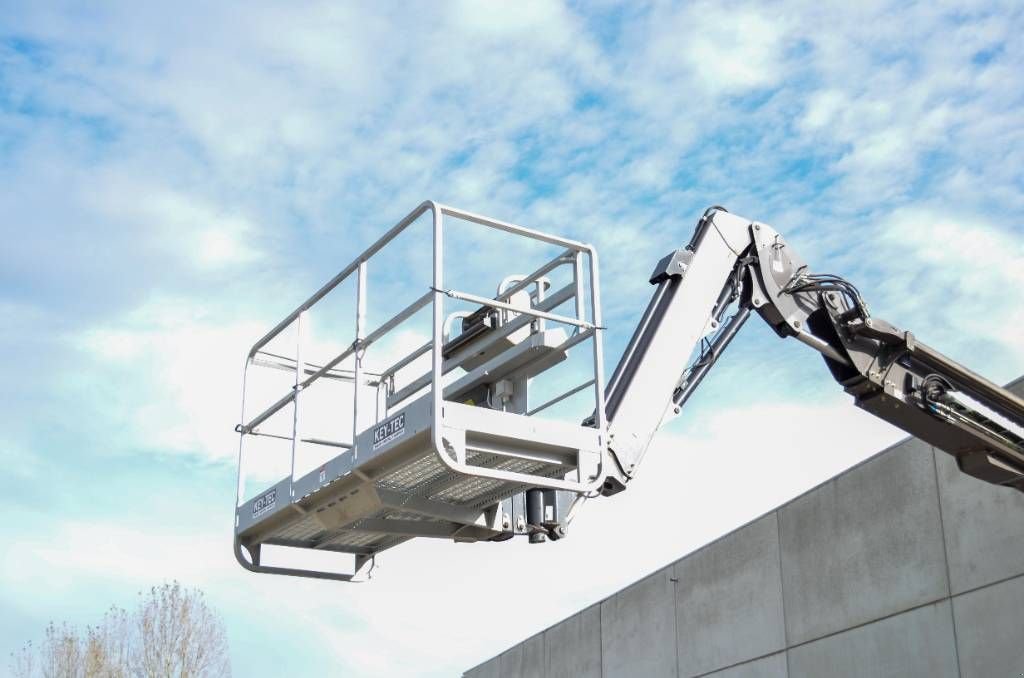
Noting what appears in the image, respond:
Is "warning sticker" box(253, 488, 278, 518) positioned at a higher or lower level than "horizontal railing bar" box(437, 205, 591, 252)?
lower

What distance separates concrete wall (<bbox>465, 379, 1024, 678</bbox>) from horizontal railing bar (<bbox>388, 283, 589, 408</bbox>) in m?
6.38

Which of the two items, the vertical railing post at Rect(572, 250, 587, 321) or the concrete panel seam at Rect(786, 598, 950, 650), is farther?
the concrete panel seam at Rect(786, 598, 950, 650)

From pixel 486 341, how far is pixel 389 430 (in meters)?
1.74

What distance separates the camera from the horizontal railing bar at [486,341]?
9.36 meters

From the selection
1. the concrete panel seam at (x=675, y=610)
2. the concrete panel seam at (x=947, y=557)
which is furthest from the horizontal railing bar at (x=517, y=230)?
the concrete panel seam at (x=675, y=610)

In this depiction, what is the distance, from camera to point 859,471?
599 inches

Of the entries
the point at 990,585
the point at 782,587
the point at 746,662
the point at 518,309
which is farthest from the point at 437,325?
the point at 746,662

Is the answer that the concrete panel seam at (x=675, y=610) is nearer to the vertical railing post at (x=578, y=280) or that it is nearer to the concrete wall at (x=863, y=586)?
the concrete wall at (x=863, y=586)

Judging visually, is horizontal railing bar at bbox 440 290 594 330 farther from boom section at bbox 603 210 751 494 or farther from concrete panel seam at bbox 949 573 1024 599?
concrete panel seam at bbox 949 573 1024 599

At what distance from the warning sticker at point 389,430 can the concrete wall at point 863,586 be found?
7758 mm

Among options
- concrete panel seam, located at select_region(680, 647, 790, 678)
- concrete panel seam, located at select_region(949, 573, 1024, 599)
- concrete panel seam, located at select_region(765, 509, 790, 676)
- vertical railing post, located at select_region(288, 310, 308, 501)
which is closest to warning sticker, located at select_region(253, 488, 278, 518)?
vertical railing post, located at select_region(288, 310, 308, 501)

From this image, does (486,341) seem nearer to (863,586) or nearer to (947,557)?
(947,557)

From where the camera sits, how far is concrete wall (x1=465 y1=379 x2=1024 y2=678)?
43.7 feet

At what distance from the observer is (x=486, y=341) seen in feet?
32.1
